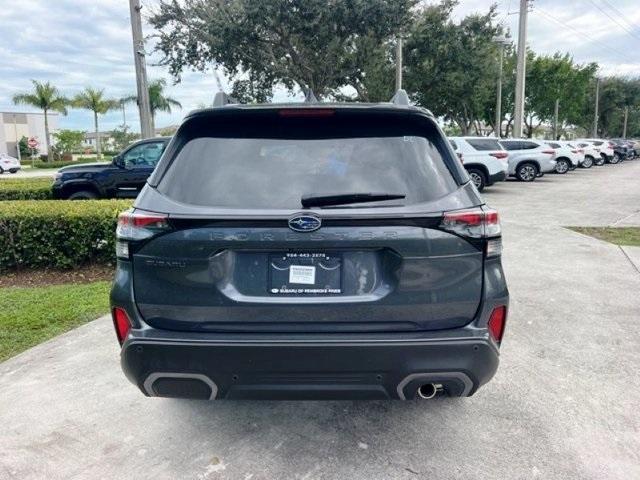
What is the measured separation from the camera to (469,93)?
2833 centimetres

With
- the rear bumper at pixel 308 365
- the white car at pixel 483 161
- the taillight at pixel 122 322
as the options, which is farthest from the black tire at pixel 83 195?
the white car at pixel 483 161

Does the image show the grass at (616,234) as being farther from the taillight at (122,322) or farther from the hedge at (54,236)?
the taillight at (122,322)

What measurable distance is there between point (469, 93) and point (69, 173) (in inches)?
918

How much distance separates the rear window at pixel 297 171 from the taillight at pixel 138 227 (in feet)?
0.45

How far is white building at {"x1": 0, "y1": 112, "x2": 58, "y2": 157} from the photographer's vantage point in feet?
198

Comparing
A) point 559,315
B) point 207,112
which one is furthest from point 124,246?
point 559,315

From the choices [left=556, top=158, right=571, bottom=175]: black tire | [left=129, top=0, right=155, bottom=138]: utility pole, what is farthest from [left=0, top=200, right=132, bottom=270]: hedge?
[left=556, top=158, right=571, bottom=175]: black tire

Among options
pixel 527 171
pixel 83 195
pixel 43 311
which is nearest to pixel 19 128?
pixel 83 195

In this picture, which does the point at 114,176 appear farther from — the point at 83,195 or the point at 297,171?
the point at 297,171

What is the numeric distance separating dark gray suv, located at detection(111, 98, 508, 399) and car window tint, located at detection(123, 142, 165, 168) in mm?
8945

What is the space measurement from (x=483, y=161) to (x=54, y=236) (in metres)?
13.3

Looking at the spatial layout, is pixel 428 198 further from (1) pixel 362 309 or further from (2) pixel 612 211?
(2) pixel 612 211

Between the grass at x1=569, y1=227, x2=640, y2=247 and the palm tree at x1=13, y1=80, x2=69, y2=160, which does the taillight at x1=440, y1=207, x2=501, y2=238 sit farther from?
the palm tree at x1=13, y1=80, x2=69, y2=160

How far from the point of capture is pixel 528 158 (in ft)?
67.1
